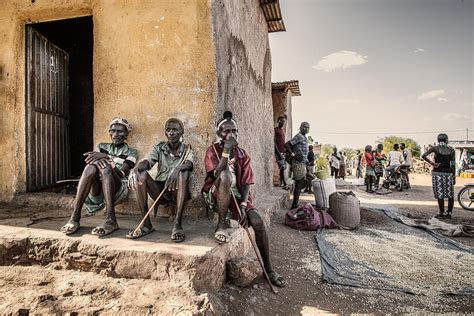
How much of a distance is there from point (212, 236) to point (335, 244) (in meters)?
2.26

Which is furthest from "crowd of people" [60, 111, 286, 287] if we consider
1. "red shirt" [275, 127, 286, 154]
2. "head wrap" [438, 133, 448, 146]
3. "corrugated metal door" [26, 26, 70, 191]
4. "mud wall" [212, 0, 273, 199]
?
"head wrap" [438, 133, 448, 146]

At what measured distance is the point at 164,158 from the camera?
9.25 ft

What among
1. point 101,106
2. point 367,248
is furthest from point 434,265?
point 101,106

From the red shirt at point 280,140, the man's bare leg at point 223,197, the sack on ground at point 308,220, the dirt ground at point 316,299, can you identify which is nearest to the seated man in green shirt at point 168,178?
the man's bare leg at point 223,197

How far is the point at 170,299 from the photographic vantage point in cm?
187

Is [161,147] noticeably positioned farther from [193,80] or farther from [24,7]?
[24,7]

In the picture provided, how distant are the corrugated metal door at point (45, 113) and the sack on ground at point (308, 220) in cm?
398

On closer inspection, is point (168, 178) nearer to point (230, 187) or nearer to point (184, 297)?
point (230, 187)

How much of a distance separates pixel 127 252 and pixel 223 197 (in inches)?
34.6

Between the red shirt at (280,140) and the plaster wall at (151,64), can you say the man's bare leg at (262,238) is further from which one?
the red shirt at (280,140)

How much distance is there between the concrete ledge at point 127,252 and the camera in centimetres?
201

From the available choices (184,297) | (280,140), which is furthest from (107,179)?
(280,140)

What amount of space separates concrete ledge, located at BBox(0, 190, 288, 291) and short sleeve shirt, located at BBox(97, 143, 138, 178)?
0.64 m

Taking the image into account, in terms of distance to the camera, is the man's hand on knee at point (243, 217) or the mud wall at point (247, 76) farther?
the mud wall at point (247, 76)
